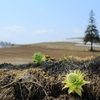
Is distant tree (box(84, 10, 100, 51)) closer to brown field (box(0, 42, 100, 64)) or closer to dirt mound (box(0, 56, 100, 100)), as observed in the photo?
brown field (box(0, 42, 100, 64))

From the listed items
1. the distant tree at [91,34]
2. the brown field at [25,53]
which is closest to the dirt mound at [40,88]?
Answer: the brown field at [25,53]

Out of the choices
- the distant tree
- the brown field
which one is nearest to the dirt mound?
the brown field

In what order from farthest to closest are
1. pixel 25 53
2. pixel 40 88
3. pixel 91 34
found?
pixel 91 34 → pixel 25 53 → pixel 40 88

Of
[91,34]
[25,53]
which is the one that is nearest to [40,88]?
[25,53]

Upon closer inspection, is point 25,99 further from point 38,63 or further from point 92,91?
point 38,63

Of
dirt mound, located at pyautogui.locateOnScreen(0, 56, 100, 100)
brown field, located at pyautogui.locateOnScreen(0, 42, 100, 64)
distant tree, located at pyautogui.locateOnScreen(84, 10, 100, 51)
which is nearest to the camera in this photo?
dirt mound, located at pyautogui.locateOnScreen(0, 56, 100, 100)

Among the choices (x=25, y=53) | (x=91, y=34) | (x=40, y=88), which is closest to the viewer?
(x=40, y=88)

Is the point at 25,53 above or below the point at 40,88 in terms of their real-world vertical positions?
→ below

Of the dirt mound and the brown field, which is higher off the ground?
the dirt mound

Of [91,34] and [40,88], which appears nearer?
[40,88]

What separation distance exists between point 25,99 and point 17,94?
128 mm

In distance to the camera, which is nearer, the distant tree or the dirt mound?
the dirt mound

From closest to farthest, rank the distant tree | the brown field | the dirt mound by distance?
the dirt mound → the brown field → the distant tree

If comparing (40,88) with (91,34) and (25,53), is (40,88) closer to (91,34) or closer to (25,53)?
(25,53)
